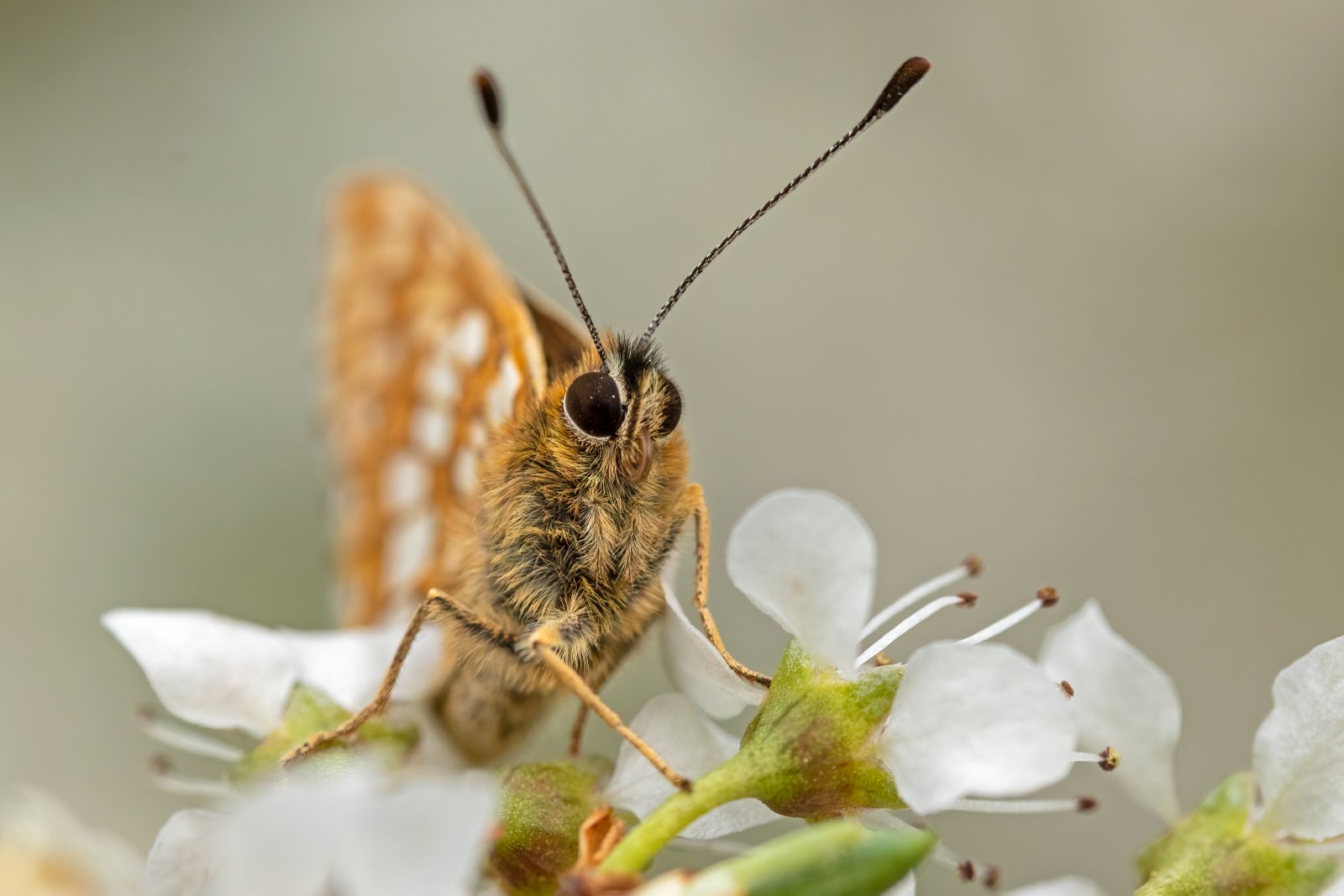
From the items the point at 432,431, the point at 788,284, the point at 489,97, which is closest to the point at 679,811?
the point at 489,97

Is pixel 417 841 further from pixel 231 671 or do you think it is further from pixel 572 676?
pixel 231 671

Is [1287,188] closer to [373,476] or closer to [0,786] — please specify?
[373,476]

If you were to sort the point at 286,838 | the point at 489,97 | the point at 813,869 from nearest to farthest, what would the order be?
1. the point at 286,838
2. the point at 813,869
3. the point at 489,97

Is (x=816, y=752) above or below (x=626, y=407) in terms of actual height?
below

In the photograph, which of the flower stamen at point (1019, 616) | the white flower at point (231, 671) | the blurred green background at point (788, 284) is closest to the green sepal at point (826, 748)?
the flower stamen at point (1019, 616)

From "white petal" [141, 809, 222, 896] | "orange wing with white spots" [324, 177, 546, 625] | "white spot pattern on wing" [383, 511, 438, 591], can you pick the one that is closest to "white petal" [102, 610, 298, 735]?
"white petal" [141, 809, 222, 896]

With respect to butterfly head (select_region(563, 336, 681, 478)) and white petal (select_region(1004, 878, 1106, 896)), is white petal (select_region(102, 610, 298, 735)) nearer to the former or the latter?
butterfly head (select_region(563, 336, 681, 478))
